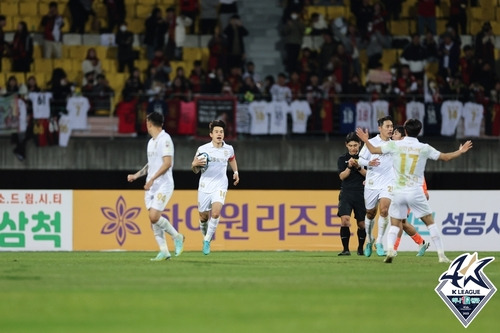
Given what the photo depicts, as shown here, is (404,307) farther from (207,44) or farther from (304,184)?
(207,44)

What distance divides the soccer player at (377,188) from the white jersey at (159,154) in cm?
397

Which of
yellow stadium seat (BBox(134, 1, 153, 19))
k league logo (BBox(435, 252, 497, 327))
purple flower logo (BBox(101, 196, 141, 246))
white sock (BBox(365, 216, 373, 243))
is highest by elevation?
yellow stadium seat (BBox(134, 1, 153, 19))

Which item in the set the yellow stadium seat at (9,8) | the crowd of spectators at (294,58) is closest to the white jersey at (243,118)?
the crowd of spectators at (294,58)

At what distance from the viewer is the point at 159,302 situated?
39.3 ft

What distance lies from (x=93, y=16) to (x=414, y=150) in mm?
16645

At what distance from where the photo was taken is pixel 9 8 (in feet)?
106

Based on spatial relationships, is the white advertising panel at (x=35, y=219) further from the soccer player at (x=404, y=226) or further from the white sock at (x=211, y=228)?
the soccer player at (x=404, y=226)

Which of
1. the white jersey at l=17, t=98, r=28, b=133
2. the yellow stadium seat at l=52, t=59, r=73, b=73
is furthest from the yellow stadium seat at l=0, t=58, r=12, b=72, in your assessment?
the white jersey at l=17, t=98, r=28, b=133

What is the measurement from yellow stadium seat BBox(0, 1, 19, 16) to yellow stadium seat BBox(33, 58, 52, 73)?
227 cm

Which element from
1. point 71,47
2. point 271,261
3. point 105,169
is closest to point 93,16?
point 71,47

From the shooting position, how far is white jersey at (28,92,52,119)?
27859 mm

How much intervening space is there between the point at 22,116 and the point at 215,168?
29.2 feet

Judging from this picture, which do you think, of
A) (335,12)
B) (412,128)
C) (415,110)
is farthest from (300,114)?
(412,128)

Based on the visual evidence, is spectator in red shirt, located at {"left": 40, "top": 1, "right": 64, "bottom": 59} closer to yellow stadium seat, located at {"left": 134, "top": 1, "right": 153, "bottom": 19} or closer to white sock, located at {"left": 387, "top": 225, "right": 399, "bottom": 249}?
yellow stadium seat, located at {"left": 134, "top": 1, "right": 153, "bottom": 19}
